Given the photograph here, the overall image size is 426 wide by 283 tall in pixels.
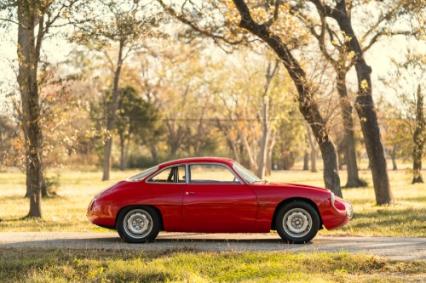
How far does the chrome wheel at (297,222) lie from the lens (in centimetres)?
1391

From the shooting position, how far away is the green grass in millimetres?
10695

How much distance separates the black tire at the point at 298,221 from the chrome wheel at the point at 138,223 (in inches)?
92.5

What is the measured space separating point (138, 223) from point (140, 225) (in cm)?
5

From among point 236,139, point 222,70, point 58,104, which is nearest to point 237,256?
point 58,104

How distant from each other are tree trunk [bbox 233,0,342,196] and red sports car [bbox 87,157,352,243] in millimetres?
10006

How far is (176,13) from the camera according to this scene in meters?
24.9

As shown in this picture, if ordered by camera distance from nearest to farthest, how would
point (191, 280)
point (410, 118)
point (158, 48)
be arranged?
point (191, 280) < point (410, 118) < point (158, 48)

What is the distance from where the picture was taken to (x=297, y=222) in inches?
549

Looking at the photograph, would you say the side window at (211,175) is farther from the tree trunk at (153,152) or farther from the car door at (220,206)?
the tree trunk at (153,152)

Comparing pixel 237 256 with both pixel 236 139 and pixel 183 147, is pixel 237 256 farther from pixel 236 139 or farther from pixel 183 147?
pixel 183 147

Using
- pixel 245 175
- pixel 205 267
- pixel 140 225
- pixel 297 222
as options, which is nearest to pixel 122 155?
pixel 140 225

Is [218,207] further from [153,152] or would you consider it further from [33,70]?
[153,152]

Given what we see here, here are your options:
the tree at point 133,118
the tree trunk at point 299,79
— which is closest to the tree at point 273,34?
the tree trunk at point 299,79

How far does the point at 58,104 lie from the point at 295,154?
81.8 m
